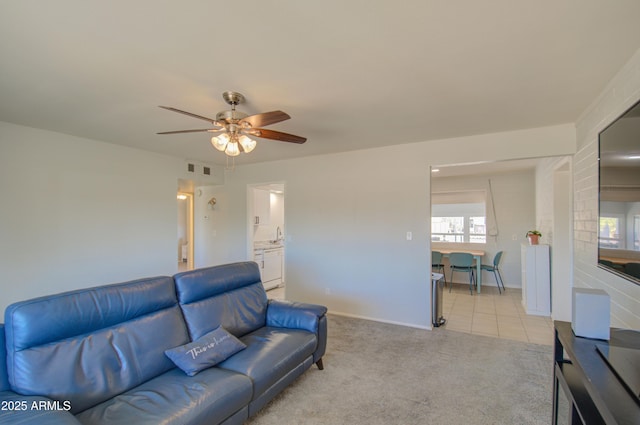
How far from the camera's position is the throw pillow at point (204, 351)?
1.92 meters

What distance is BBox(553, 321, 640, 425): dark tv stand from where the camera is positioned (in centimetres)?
100

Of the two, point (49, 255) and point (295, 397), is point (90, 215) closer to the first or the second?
point (49, 255)

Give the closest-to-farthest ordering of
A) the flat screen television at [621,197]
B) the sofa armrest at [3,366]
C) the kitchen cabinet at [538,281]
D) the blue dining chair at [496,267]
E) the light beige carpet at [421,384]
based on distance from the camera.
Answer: the sofa armrest at [3,366] < the flat screen television at [621,197] < the light beige carpet at [421,384] < the kitchen cabinet at [538,281] < the blue dining chair at [496,267]

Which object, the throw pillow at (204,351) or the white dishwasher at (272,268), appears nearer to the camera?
the throw pillow at (204,351)

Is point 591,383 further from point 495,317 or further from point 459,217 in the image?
point 459,217

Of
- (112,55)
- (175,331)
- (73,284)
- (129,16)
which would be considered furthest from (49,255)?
(129,16)

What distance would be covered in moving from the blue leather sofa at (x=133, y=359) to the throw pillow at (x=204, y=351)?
0.15 ft

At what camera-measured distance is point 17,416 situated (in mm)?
1240

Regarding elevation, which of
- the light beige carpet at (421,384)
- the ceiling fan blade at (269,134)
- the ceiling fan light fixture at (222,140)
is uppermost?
the ceiling fan blade at (269,134)

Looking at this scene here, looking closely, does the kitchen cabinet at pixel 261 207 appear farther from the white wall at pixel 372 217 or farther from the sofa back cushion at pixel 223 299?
the sofa back cushion at pixel 223 299

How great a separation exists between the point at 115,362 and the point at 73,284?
2.64 m

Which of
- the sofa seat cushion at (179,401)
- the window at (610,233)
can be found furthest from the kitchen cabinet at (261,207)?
the window at (610,233)

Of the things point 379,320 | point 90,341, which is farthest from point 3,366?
point 379,320

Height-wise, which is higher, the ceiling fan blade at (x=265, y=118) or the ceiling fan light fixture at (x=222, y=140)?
the ceiling fan blade at (x=265, y=118)
